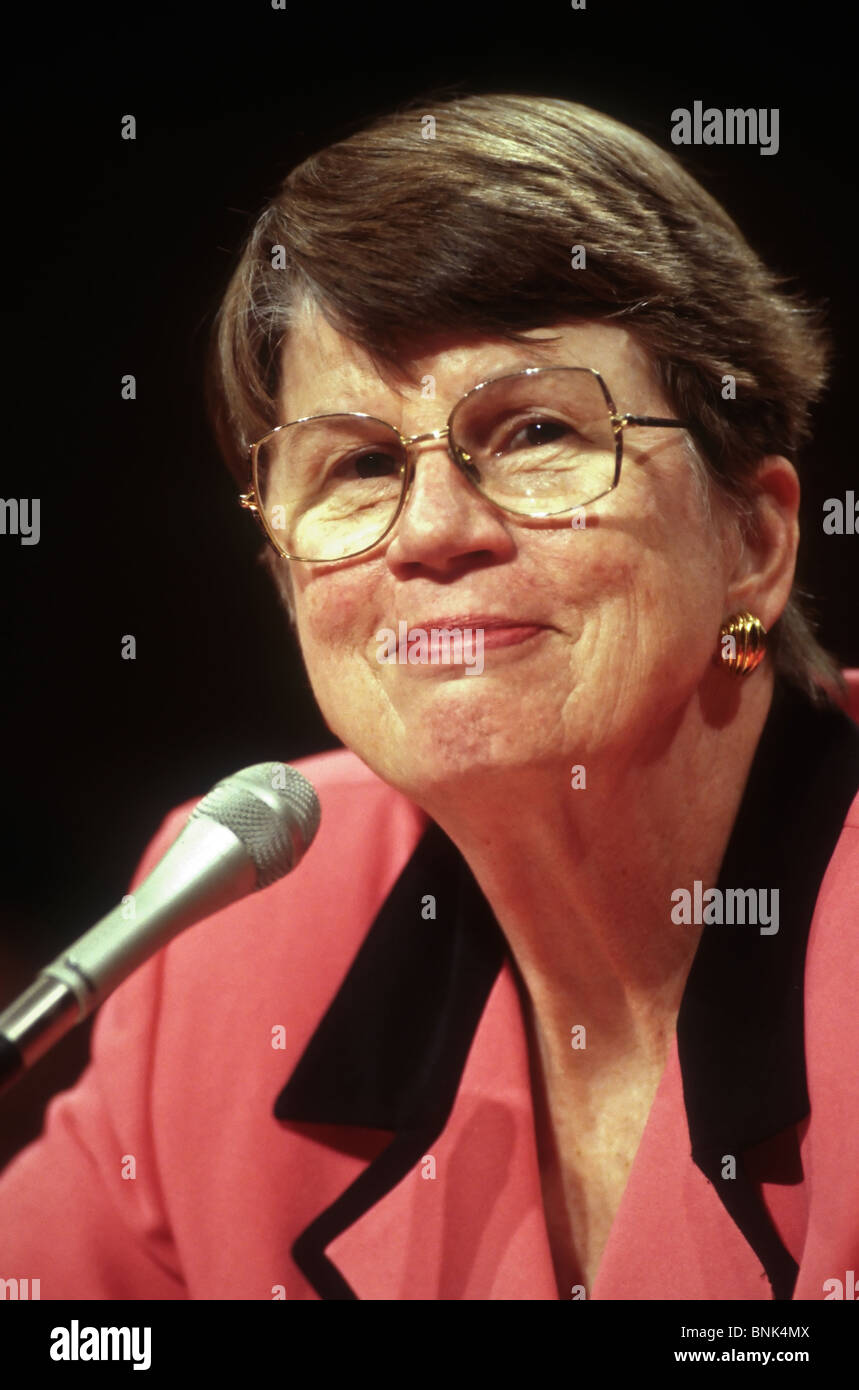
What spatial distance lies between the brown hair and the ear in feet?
0.08

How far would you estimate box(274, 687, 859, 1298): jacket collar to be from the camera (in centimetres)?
141

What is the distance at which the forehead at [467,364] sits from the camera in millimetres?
1406

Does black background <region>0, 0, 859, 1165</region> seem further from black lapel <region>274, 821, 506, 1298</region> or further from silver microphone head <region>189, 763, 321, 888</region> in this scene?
silver microphone head <region>189, 763, 321, 888</region>

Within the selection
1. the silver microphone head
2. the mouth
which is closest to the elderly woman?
the mouth

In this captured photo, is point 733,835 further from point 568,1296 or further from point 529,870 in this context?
point 568,1296

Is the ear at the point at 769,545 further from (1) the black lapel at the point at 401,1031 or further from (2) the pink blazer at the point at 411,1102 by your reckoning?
(1) the black lapel at the point at 401,1031

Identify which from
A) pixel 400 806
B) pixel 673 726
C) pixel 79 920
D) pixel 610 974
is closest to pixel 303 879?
pixel 400 806

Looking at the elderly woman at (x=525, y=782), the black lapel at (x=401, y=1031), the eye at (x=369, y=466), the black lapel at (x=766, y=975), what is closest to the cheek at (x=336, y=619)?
the elderly woman at (x=525, y=782)

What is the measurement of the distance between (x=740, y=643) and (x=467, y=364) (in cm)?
45

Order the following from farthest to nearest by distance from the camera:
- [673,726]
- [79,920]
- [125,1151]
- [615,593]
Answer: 1. [79,920]
2. [125,1151]
3. [673,726]
4. [615,593]

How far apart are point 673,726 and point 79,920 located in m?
0.94

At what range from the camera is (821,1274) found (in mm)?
1277

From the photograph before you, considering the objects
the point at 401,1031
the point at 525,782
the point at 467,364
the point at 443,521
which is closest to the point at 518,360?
the point at 467,364

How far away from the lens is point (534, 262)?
1.40 meters
